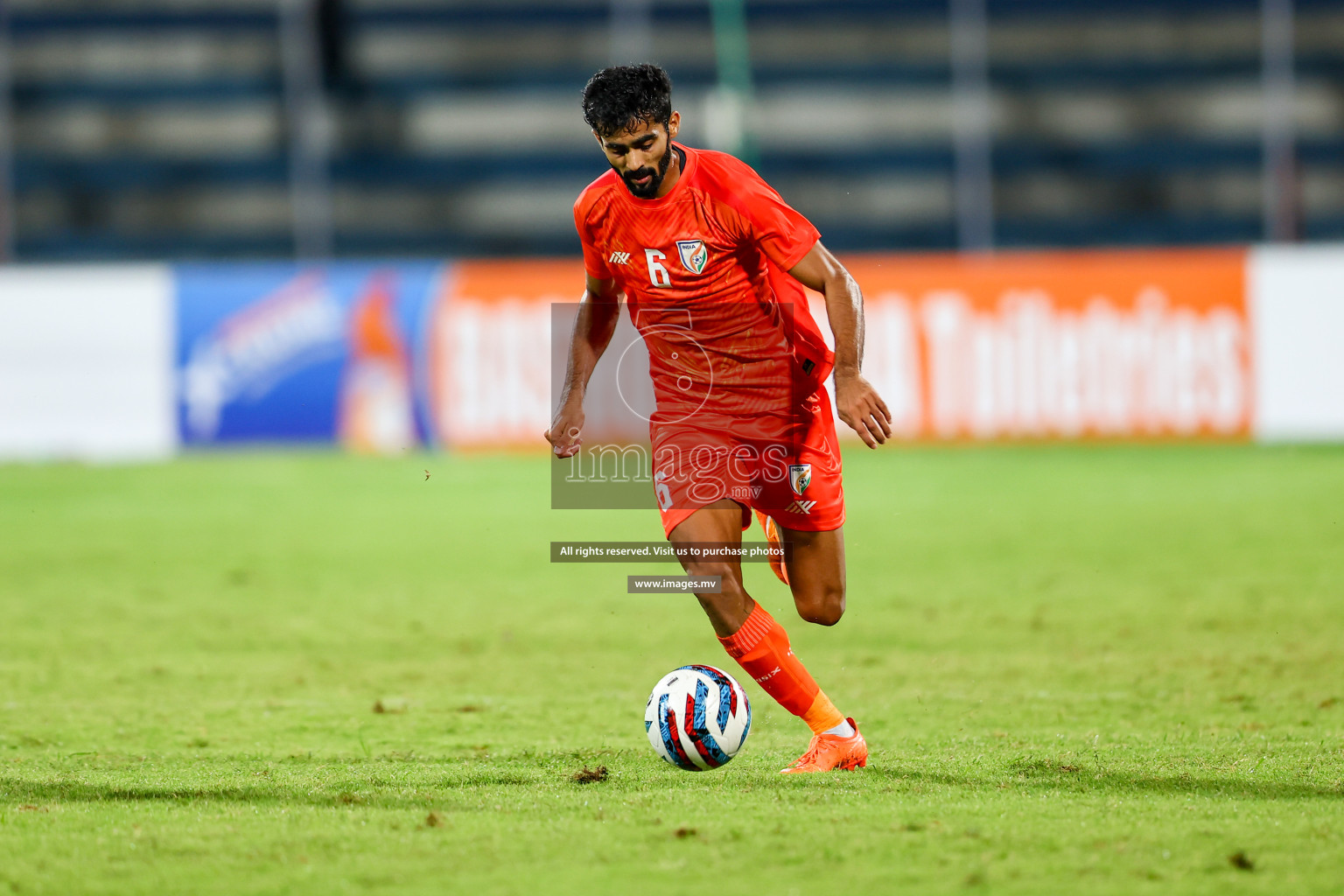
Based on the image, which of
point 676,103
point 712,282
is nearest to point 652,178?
point 712,282

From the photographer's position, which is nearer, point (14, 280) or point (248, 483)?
point (248, 483)

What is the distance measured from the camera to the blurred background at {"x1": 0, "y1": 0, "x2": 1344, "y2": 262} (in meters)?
20.0

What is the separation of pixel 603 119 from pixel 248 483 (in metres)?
9.71

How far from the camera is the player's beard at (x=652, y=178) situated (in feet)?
16.4

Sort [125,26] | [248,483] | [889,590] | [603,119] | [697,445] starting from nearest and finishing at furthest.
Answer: [603,119]
[697,445]
[889,590]
[248,483]
[125,26]

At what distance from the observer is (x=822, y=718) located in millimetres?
5176

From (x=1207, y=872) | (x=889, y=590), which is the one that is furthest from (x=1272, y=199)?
(x=1207, y=872)

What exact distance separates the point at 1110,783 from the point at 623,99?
248cm

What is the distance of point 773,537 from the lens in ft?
18.5

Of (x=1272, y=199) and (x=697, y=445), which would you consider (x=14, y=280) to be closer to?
(x=697, y=445)

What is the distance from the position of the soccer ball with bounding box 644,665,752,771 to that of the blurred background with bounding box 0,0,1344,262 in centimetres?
1533

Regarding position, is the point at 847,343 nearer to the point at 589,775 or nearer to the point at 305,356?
A: the point at 589,775

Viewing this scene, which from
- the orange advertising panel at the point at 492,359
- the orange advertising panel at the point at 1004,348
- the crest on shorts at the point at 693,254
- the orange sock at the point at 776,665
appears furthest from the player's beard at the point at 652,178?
the orange advertising panel at the point at 492,359

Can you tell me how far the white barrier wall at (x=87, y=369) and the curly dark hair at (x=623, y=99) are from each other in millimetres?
10991
